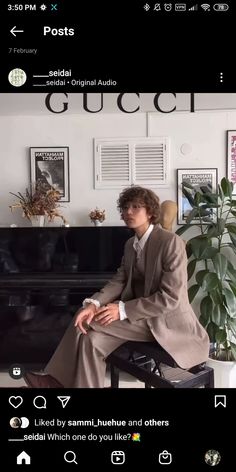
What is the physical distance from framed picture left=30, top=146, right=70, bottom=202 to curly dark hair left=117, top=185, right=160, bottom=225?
0.10 m

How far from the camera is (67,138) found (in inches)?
18.7

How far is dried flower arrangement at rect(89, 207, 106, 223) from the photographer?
0.58 meters

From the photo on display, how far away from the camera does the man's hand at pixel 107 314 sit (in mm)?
557

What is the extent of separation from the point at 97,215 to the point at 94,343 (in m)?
0.26

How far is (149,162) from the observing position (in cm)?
47
